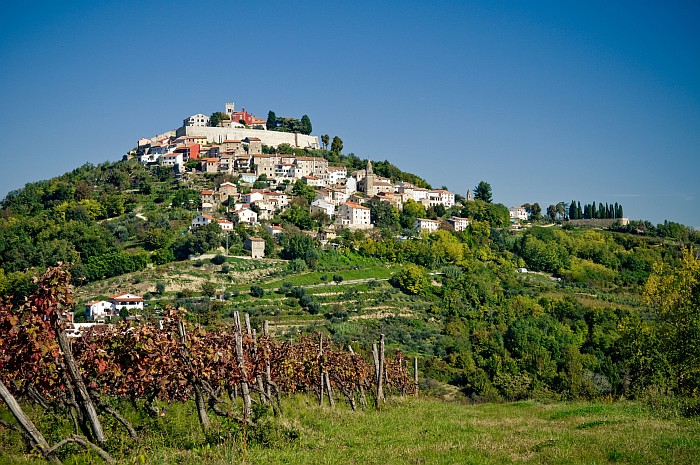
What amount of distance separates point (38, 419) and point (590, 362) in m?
36.9

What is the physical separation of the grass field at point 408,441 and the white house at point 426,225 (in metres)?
69.0

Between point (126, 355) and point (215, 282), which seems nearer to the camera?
point (126, 355)

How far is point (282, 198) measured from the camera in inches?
3100

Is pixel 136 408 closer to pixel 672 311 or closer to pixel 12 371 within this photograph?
pixel 12 371

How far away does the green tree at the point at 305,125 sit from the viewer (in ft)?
355

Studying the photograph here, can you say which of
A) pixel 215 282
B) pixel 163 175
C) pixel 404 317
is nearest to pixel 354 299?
pixel 404 317

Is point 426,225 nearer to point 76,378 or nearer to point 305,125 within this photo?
point 305,125

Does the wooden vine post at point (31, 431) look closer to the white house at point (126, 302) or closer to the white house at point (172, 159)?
the white house at point (126, 302)

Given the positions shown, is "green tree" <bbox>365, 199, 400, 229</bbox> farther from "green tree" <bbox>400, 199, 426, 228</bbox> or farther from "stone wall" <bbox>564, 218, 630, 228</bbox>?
"stone wall" <bbox>564, 218, 630, 228</bbox>

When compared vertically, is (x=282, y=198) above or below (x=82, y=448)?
above

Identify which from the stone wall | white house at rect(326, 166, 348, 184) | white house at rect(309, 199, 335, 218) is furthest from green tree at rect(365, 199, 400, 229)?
the stone wall

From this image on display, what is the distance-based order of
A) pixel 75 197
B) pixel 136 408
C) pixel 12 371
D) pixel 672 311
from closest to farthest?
pixel 12 371 → pixel 136 408 → pixel 672 311 → pixel 75 197

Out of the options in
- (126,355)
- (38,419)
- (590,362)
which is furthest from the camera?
(590,362)

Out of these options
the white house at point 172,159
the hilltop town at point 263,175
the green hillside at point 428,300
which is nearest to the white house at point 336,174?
the hilltop town at point 263,175
